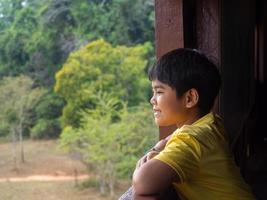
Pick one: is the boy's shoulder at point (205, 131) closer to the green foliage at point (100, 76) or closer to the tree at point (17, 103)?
the green foliage at point (100, 76)

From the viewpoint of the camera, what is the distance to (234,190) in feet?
2.12

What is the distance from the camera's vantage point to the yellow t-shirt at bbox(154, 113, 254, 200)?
1.91ft

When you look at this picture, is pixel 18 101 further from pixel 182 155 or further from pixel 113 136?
pixel 182 155

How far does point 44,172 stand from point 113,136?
1520 millimetres

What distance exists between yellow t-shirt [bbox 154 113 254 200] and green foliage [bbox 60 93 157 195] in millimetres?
7031

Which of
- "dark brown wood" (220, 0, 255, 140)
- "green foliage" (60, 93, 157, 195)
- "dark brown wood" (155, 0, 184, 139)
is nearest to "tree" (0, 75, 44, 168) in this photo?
"green foliage" (60, 93, 157, 195)

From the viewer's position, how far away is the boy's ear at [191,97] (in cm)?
68

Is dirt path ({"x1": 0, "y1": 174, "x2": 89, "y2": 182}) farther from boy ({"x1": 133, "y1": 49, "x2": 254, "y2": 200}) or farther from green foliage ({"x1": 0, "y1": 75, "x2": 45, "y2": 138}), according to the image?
boy ({"x1": 133, "y1": 49, "x2": 254, "y2": 200})

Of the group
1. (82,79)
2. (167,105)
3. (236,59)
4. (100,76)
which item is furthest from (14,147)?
(167,105)

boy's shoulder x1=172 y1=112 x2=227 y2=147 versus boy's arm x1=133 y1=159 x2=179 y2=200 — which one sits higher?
boy's shoulder x1=172 y1=112 x2=227 y2=147

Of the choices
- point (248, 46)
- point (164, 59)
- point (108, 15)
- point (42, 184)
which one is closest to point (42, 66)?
point (108, 15)

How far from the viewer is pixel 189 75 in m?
0.68

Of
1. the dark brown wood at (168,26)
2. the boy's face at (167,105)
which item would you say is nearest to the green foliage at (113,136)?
the dark brown wood at (168,26)

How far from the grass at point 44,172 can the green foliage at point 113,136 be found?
0.29 metres
